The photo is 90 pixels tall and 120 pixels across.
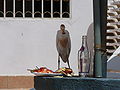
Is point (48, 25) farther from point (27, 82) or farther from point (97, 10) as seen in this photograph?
point (97, 10)

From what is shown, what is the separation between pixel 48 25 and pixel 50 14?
1.06 feet

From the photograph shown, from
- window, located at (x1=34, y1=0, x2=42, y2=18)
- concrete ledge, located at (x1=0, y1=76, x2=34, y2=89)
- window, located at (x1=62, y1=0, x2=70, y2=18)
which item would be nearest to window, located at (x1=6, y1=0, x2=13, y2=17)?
window, located at (x1=34, y1=0, x2=42, y2=18)

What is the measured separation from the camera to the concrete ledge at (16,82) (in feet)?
34.1

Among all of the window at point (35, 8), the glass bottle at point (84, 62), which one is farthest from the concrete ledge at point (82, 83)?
the window at point (35, 8)

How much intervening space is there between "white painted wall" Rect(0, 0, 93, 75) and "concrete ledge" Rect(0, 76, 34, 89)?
0.14 meters

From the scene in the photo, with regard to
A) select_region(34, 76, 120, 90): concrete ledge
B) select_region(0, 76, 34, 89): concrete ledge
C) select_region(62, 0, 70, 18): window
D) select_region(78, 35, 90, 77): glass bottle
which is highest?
select_region(62, 0, 70, 18): window

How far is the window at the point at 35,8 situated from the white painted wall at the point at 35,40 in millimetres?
168

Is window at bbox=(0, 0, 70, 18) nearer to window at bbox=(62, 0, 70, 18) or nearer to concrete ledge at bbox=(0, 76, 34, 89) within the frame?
window at bbox=(62, 0, 70, 18)

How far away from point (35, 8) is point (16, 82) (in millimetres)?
2042

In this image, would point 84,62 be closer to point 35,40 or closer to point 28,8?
point 35,40

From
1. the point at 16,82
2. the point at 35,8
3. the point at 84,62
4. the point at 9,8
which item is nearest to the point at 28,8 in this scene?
the point at 35,8

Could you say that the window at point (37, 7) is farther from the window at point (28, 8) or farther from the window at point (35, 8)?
the window at point (28, 8)

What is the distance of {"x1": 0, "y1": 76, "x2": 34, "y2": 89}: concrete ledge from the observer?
409 inches

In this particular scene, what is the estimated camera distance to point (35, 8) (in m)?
10.8
